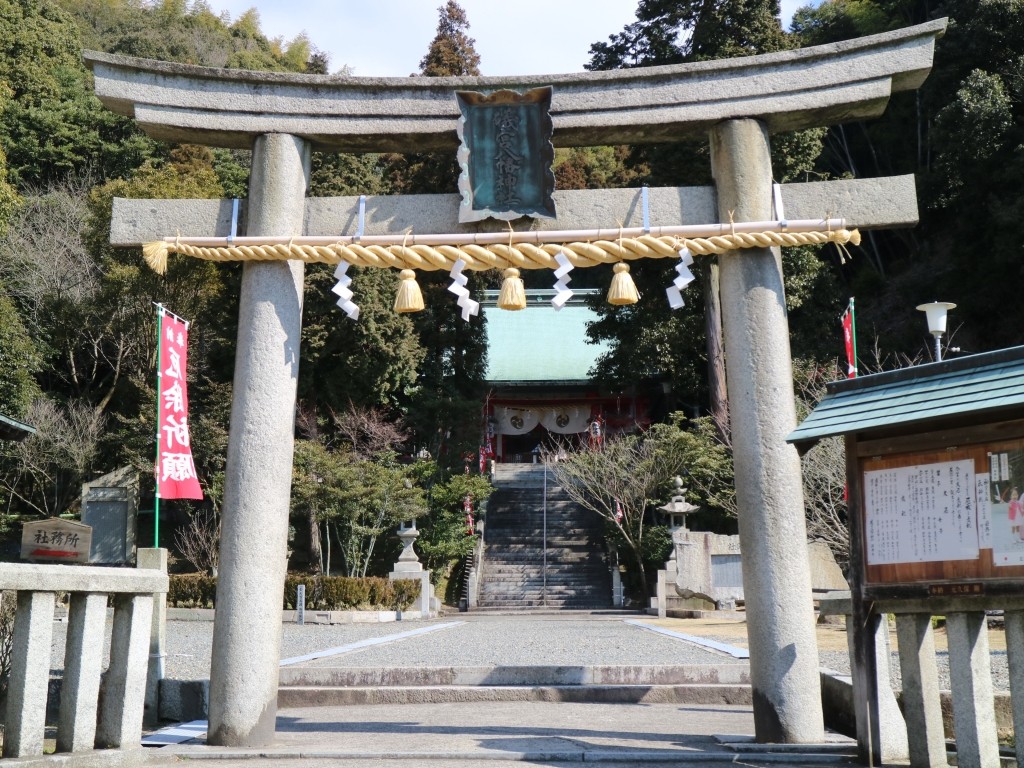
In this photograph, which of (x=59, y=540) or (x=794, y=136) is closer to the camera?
(x=59, y=540)

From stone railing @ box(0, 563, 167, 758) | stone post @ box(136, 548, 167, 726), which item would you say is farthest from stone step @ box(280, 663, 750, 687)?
stone railing @ box(0, 563, 167, 758)

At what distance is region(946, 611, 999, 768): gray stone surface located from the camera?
473 centimetres

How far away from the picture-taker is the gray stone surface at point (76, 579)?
15.6ft

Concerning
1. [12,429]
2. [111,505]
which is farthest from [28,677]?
[111,505]

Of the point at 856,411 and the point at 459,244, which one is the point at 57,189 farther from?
the point at 856,411

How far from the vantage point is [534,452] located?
39094 millimetres

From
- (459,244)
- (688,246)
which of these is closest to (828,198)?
(688,246)

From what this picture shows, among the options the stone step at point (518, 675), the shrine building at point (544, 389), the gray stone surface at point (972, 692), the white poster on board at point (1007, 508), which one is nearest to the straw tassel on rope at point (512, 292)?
the white poster on board at point (1007, 508)

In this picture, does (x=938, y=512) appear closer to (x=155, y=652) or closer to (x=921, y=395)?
(x=921, y=395)

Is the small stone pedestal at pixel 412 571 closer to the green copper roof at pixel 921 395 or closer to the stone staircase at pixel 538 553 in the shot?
the stone staircase at pixel 538 553

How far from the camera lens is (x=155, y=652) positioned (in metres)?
8.62

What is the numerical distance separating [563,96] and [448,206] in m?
1.13

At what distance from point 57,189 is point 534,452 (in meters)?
20.0

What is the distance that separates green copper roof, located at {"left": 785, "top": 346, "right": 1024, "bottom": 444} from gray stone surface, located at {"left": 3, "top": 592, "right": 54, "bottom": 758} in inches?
168
